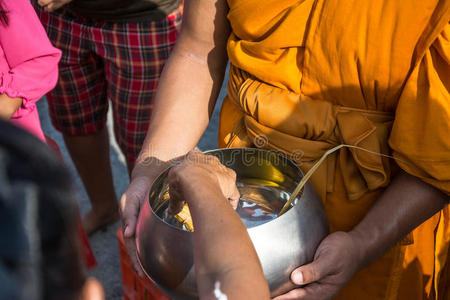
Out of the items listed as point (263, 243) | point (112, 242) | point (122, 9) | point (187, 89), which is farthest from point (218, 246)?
point (112, 242)

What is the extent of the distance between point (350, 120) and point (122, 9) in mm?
1357

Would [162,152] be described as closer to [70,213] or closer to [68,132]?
[70,213]

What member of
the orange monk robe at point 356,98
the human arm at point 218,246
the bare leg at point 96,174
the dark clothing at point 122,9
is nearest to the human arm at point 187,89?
the orange monk robe at point 356,98

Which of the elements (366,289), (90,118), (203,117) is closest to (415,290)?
(366,289)

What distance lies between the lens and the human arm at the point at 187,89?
1367 mm

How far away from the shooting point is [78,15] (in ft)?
7.22

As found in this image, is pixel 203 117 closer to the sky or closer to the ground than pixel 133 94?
closer to the sky

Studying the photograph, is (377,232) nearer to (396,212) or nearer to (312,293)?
(396,212)

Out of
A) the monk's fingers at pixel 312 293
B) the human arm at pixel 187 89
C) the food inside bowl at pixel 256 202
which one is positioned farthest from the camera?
the human arm at pixel 187 89

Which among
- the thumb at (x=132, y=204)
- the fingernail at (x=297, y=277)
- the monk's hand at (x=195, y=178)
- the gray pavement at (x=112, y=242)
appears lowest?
the gray pavement at (x=112, y=242)

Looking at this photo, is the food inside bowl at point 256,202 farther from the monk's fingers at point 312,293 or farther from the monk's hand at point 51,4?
the monk's hand at point 51,4

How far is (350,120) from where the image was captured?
1.14 metres

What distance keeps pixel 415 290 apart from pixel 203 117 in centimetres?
79

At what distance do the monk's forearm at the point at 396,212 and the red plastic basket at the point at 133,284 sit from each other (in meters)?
0.72
